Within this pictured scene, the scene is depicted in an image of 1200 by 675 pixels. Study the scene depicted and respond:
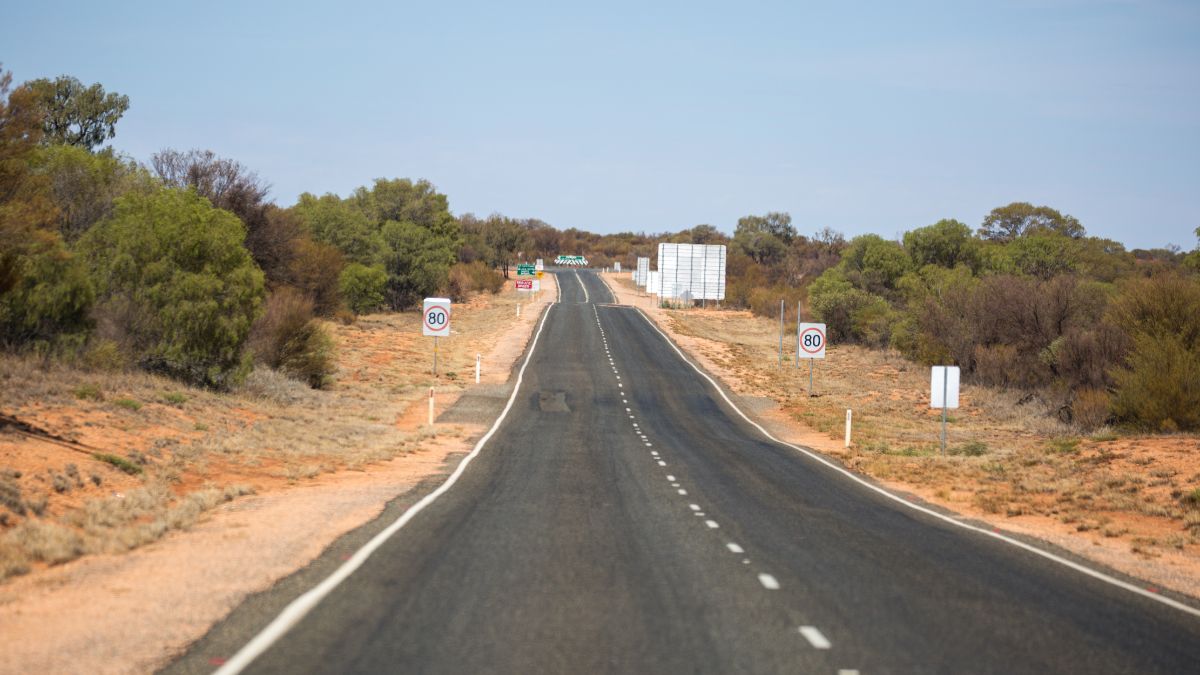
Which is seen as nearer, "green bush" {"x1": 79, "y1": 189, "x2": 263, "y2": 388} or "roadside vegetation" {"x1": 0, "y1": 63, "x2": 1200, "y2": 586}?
"roadside vegetation" {"x1": 0, "y1": 63, "x2": 1200, "y2": 586}

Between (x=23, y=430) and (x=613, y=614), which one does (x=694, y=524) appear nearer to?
(x=613, y=614)

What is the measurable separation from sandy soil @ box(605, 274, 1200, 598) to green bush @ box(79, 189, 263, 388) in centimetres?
1627

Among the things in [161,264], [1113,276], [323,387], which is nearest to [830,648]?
[161,264]

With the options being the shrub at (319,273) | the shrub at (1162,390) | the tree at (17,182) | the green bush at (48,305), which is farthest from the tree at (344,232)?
the shrub at (1162,390)

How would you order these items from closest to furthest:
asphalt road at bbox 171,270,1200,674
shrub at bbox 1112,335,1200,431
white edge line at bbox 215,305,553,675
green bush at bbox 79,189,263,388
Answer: white edge line at bbox 215,305,553,675 → asphalt road at bbox 171,270,1200,674 → shrub at bbox 1112,335,1200,431 → green bush at bbox 79,189,263,388

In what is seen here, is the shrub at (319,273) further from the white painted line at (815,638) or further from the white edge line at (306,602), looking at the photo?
the white painted line at (815,638)

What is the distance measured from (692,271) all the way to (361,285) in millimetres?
31697

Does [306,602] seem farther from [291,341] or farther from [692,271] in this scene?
[692,271]

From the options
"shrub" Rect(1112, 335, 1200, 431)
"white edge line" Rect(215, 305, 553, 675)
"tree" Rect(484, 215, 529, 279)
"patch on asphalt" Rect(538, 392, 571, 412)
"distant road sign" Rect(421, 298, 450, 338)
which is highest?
"tree" Rect(484, 215, 529, 279)

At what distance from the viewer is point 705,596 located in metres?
9.30

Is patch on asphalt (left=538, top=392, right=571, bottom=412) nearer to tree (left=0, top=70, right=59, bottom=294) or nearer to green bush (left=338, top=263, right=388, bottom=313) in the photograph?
tree (left=0, top=70, right=59, bottom=294)

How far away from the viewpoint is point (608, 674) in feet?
22.4

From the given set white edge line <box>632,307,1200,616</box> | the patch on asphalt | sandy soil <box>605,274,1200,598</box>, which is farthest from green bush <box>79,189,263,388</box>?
sandy soil <box>605,274,1200,598</box>

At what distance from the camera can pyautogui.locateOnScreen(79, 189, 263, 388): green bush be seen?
26672mm
